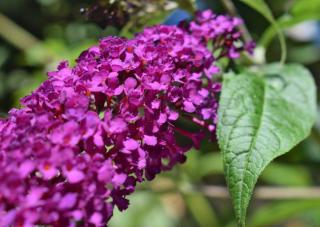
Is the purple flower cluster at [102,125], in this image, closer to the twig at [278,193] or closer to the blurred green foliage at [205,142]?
the twig at [278,193]

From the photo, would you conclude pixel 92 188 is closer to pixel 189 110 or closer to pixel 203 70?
pixel 189 110

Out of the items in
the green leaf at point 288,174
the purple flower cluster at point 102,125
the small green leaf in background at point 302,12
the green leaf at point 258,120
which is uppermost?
the purple flower cluster at point 102,125

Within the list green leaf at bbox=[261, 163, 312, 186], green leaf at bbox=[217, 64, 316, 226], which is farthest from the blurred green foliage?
green leaf at bbox=[217, 64, 316, 226]

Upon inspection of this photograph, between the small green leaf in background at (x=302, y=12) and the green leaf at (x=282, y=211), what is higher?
the small green leaf in background at (x=302, y=12)

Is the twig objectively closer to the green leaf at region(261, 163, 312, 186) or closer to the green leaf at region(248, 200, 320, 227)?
the green leaf at region(248, 200, 320, 227)

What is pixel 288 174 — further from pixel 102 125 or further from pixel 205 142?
pixel 102 125

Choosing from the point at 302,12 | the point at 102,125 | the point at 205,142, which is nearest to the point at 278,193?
the point at 205,142

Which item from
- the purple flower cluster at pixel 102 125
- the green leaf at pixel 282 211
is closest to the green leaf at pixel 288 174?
the green leaf at pixel 282 211
